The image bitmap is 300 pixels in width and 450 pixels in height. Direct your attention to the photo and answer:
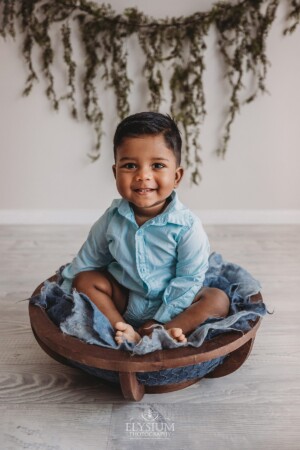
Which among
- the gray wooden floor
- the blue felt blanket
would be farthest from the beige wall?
the blue felt blanket

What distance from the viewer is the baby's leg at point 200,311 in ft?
3.33

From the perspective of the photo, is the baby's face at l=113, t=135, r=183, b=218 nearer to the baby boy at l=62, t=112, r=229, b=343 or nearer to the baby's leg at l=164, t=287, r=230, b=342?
the baby boy at l=62, t=112, r=229, b=343

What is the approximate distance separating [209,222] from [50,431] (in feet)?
5.04

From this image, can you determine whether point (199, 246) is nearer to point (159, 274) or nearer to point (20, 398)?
Answer: point (159, 274)

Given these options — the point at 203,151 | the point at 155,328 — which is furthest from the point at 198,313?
the point at 203,151

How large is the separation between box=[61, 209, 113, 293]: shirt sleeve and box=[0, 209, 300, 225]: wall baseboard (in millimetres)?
1124

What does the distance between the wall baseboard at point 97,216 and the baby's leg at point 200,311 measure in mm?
→ 1223

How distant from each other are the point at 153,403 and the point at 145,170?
0.53m

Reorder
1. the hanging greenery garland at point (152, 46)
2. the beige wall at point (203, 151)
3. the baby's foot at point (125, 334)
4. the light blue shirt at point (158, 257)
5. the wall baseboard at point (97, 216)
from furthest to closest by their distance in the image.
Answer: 1. the wall baseboard at point (97, 216)
2. the beige wall at point (203, 151)
3. the hanging greenery garland at point (152, 46)
4. the light blue shirt at point (158, 257)
5. the baby's foot at point (125, 334)

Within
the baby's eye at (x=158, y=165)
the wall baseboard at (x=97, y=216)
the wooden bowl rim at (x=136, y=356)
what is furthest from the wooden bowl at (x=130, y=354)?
the wall baseboard at (x=97, y=216)

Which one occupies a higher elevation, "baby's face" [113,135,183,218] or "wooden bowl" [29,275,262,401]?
"baby's face" [113,135,183,218]

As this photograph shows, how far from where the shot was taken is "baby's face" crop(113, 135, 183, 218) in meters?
1.00

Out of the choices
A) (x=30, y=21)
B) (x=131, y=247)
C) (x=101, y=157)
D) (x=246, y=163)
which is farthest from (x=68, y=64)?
(x=131, y=247)

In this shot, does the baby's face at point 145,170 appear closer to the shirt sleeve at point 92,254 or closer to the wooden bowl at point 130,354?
the shirt sleeve at point 92,254
